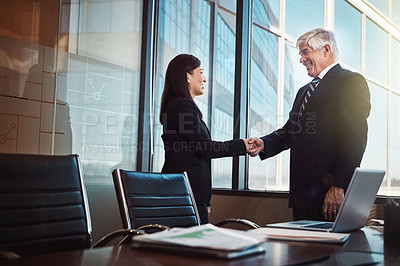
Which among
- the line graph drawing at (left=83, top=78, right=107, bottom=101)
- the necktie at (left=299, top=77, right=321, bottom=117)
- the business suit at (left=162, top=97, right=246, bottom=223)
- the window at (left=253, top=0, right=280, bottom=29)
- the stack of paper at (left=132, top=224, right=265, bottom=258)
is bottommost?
the stack of paper at (left=132, top=224, right=265, bottom=258)

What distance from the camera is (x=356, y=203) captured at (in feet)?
5.88

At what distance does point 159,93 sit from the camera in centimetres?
513

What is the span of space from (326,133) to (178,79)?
101 centimetres

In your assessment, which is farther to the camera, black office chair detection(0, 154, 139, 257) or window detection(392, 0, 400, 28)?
window detection(392, 0, 400, 28)

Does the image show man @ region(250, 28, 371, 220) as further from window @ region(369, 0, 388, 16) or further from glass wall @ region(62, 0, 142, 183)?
glass wall @ region(62, 0, 142, 183)

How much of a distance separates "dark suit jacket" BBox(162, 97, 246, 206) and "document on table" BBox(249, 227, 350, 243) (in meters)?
1.40

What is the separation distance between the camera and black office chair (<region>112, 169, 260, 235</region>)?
2.12 metres

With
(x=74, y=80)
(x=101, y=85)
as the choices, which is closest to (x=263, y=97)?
(x=101, y=85)

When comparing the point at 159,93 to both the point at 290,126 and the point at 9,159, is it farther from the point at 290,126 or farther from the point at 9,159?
the point at 9,159

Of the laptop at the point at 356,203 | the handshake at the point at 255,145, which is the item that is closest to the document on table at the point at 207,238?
the laptop at the point at 356,203

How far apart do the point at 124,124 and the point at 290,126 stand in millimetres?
1800

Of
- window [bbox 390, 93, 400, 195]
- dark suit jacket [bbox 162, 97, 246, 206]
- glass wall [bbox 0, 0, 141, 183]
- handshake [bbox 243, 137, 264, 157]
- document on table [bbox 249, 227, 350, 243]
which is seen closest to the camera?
document on table [bbox 249, 227, 350, 243]

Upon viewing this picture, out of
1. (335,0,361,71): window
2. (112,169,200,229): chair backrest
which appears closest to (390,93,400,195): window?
(335,0,361,71): window

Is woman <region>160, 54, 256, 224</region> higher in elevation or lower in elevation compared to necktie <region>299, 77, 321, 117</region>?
lower
